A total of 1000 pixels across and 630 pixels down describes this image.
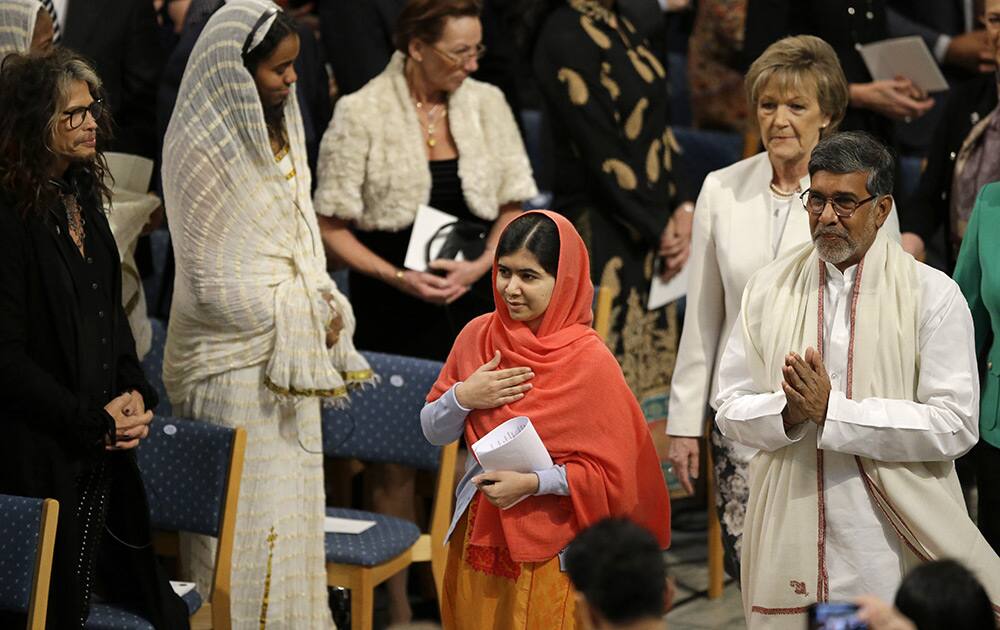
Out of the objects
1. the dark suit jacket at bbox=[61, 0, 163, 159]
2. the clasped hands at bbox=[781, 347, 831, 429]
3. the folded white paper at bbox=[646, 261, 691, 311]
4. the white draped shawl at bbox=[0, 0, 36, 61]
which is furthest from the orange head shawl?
the dark suit jacket at bbox=[61, 0, 163, 159]

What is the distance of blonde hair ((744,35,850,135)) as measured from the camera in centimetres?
405

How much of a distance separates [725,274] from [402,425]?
1.35 meters

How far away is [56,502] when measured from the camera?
3.77 metres

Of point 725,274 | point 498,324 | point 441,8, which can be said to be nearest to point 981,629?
point 498,324

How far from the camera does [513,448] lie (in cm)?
342

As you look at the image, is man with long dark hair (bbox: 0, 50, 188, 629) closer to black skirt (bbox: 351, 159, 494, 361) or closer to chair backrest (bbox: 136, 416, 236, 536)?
chair backrest (bbox: 136, 416, 236, 536)

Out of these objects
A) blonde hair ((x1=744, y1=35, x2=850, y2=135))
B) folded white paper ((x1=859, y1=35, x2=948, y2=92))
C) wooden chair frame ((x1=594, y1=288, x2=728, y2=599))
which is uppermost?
→ folded white paper ((x1=859, y1=35, x2=948, y2=92))

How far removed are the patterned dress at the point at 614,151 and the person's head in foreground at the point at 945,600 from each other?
3252 mm

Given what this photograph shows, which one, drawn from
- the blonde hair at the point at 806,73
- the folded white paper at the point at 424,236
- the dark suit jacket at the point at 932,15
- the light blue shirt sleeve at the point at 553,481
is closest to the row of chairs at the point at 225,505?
the folded white paper at the point at 424,236

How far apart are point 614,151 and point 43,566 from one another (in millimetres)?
2588

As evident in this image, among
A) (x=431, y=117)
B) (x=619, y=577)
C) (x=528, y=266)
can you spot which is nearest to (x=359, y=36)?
(x=431, y=117)

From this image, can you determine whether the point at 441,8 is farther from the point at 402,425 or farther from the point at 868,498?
the point at 868,498

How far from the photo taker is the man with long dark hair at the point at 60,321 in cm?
390

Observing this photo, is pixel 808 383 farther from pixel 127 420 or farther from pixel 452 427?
pixel 127 420
